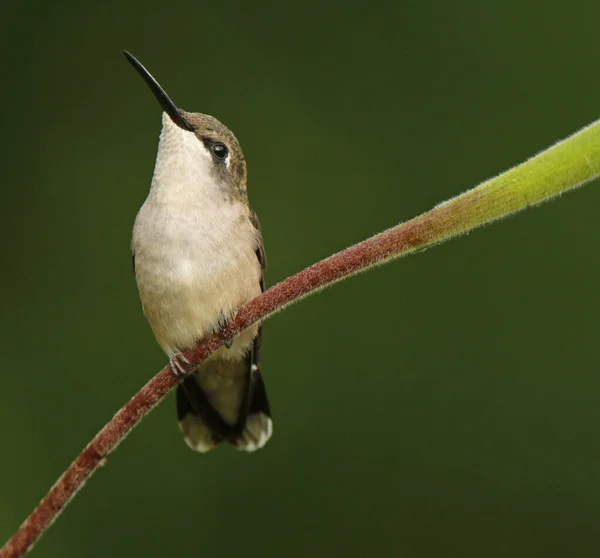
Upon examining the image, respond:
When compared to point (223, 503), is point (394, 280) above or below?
above

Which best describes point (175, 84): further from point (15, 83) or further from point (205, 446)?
point (205, 446)

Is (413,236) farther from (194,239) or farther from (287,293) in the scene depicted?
(194,239)

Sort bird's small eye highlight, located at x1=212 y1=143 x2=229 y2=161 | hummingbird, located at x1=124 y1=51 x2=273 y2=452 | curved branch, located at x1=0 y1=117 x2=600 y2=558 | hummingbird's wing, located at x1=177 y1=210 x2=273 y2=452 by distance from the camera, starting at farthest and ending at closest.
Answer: hummingbird's wing, located at x1=177 y1=210 x2=273 y2=452 < bird's small eye highlight, located at x1=212 y1=143 x2=229 y2=161 < hummingbird, located at x1=124 y1=51 x2=273 y2=452 < curved branch, located at x1=0 y1=117 x2=600 y2=558

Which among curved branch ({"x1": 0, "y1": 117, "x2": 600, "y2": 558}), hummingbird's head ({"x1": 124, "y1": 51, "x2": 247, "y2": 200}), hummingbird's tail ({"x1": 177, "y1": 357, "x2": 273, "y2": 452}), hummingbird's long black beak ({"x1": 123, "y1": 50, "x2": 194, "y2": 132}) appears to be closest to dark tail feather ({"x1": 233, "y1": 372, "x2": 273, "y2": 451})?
hummingbird's tail ({"x1": 177, "y1": 357, "x2": 273, "y2": 452})

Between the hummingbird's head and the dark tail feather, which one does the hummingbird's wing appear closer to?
the dark tail feather

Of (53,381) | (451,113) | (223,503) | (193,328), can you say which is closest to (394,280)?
(451,113)

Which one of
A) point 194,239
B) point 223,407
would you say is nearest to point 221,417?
point 223,407

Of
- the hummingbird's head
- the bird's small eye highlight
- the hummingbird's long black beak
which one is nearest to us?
the hummingbird's long black beak
